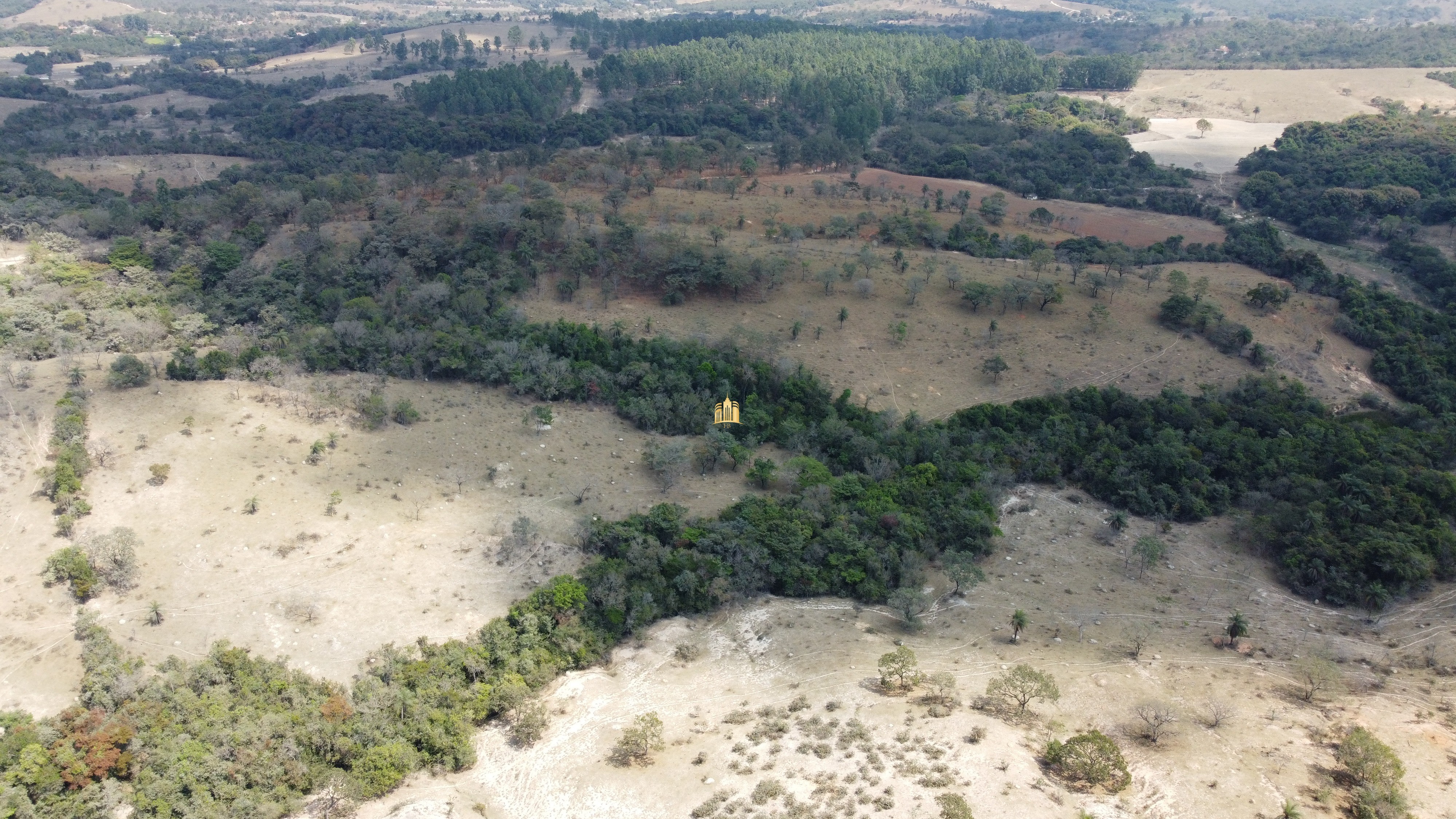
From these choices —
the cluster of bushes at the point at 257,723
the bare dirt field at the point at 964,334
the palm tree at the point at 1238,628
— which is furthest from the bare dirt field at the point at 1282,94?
the cluster of bushes at the point at 257,723

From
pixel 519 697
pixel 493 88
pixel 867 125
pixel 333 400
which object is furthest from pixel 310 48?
pixel 519 697

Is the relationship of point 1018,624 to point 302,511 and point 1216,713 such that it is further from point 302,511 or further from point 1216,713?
point 302,511

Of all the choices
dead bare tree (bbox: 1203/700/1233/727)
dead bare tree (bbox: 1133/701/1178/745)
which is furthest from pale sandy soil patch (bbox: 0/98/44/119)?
dead bare tree (bbox: 1203/700/1233/727)

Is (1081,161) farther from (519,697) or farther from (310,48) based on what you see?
(310,48)

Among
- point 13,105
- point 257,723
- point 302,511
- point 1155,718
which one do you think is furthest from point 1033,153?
point 13,105

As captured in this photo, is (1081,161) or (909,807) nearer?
(909,807)

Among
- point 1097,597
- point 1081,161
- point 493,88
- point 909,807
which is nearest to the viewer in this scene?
point 909,807

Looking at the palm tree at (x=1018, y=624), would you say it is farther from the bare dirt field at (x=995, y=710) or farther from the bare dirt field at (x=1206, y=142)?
the bare dirt field at (x=1206, y=142)
